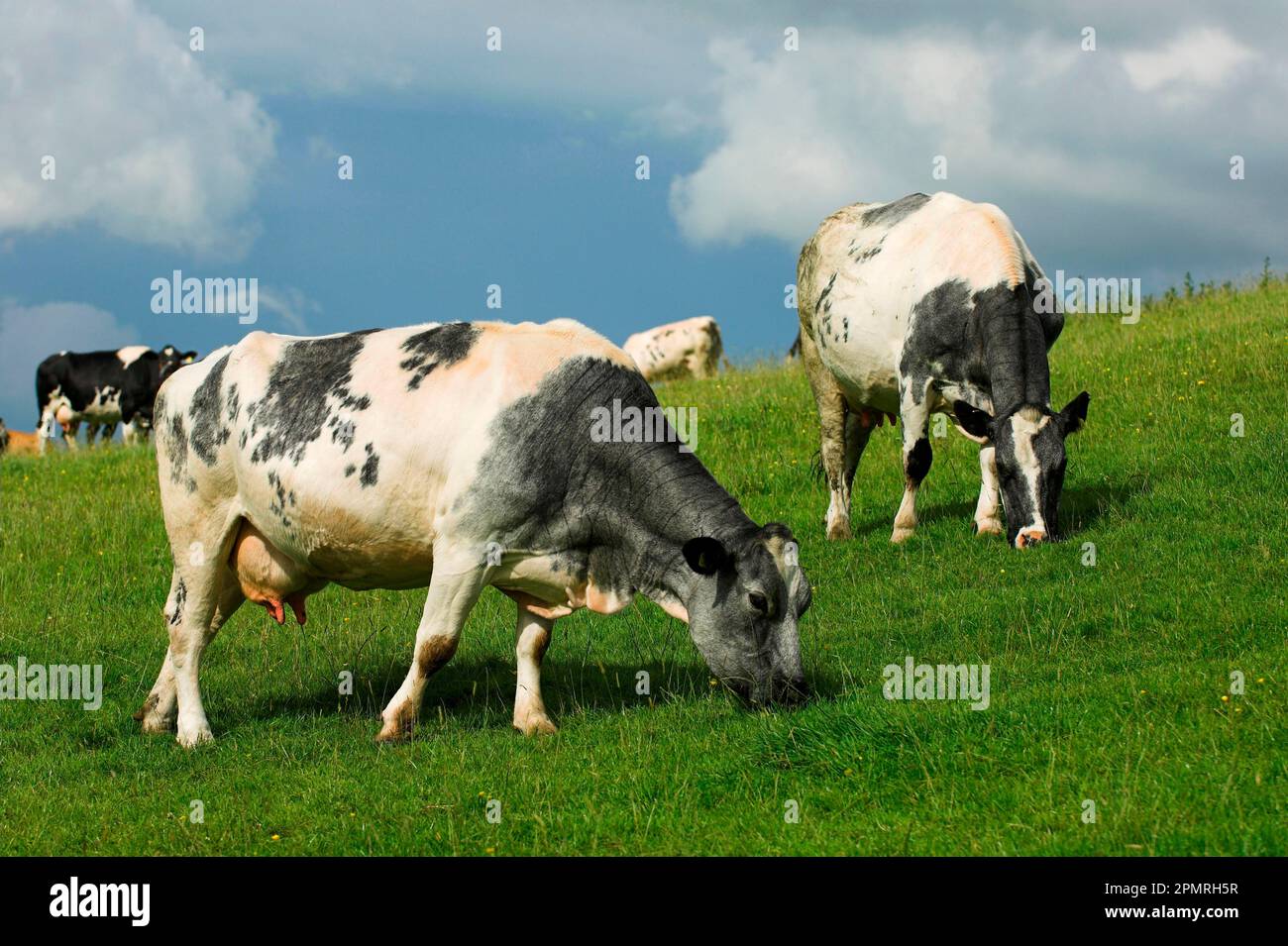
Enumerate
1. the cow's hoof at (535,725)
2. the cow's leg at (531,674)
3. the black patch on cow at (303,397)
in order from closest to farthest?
the cow's hoof at (535,725) → the cow's leg at (531,674) → the black patch on cow at (303,397)

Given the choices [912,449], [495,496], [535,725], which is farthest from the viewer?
[912,449]

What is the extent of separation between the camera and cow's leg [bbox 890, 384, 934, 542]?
14219mm

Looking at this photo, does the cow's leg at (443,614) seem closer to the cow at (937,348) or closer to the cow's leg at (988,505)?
the cow at (937,348)

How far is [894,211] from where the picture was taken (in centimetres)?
1597

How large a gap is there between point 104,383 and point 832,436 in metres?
26.6

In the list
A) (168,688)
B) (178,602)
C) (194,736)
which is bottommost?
(194,736)

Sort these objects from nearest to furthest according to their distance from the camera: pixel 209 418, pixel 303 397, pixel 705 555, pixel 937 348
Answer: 1. pixel 705 555
2. pixel 303 397
3. pixel 209 418
4. pixel 937 348

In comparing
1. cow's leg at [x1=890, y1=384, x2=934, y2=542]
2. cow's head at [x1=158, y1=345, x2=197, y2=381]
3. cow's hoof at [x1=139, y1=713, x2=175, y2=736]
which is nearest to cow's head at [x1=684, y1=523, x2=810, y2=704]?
cow's hoof at [x1=139, y1=713, x2=175, y2=736]

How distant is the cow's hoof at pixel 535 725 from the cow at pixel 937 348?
5495 mm

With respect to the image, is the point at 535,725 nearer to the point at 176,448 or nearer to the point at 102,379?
the point at 176,448

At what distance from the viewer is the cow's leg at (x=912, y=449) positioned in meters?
14.2

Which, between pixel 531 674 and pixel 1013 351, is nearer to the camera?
pixel 531 674

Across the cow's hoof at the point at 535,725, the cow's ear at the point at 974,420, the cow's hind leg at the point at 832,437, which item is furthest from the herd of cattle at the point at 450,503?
the cow's hind leg at the point at 832,437

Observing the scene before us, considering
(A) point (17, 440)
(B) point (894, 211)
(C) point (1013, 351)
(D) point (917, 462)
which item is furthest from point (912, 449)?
(A) point (17, 440)
